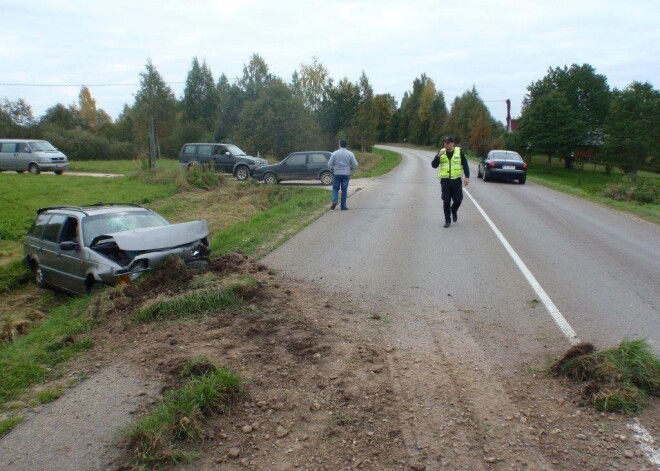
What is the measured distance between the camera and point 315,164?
23.9m

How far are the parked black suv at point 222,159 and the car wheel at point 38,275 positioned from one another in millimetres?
15707

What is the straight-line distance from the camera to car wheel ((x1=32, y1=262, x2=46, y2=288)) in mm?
9622

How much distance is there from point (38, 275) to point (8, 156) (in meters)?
21.2

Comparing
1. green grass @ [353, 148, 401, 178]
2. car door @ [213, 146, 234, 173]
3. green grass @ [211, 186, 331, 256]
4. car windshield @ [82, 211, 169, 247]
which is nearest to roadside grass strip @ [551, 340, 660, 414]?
green grass @ [211, 186, 331, 256]

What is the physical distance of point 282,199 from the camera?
1953 centimetres

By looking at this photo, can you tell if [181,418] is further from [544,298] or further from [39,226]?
[39,226]

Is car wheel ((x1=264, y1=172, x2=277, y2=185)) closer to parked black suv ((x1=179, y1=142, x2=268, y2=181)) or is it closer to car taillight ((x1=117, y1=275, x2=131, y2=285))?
parked black suv ((x1=179, y1=142, x2=268, y2=181))

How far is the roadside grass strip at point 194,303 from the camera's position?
235 inches

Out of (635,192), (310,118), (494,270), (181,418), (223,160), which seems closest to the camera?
(181,418)

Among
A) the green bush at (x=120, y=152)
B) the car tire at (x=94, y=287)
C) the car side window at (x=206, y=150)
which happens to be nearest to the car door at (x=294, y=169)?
the car side window at (x=206, y=150)

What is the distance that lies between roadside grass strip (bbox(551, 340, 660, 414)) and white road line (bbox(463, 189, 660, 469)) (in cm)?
22

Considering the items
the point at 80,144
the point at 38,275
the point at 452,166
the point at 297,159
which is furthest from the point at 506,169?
the point at 80,144

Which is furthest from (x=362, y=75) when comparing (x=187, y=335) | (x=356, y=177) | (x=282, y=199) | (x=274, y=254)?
(x=187, y=335)

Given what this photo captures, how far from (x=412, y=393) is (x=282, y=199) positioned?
15.8 meters
